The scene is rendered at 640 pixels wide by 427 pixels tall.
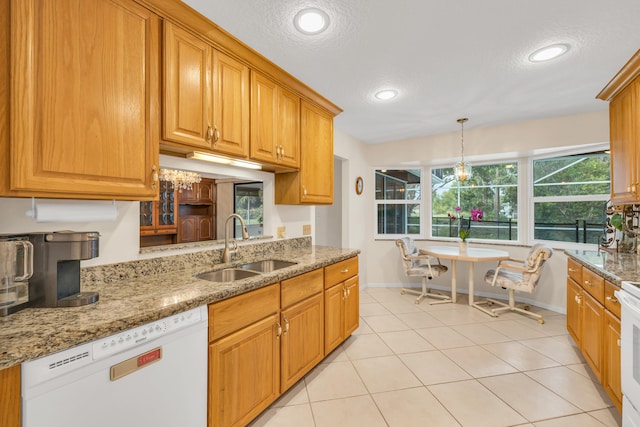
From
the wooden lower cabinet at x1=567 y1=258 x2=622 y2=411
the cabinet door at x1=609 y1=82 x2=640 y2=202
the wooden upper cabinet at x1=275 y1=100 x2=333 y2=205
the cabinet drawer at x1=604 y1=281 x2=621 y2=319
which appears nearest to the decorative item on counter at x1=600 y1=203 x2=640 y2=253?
the cabinet door at x1=609 y1=82 x2=640 y2=202

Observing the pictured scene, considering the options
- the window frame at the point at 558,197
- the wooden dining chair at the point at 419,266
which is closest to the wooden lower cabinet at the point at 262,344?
the wooden dining chair at the point at 419,266

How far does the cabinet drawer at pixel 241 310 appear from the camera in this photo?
1.41 meters

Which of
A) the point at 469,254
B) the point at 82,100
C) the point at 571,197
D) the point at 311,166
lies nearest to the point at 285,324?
the point at 311,166

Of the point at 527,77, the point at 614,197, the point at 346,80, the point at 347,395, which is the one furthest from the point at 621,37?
the point at 347,395

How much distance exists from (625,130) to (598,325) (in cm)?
154

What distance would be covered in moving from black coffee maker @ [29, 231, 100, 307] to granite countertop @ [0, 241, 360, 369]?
4 centimetres

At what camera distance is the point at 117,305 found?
1.19 m

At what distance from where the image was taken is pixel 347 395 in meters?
1.98

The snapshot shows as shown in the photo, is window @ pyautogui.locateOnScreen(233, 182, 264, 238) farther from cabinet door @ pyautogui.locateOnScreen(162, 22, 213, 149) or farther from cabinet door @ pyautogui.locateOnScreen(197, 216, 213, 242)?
cabinet door @ pyautogui.locateOnScreen(162, 22, 213, 149)

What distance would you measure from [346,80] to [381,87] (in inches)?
14.5

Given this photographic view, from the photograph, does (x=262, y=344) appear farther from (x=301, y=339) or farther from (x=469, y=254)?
(x=469, y=254)

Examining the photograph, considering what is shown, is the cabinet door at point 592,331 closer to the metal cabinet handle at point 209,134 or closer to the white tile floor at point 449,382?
the white tile floor at point 449,382

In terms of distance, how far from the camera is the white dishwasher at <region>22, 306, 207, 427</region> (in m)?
0.88

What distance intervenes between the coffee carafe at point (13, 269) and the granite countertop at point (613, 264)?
2.91 metres
